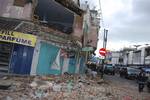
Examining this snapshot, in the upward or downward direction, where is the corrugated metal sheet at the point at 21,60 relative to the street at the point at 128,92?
upward

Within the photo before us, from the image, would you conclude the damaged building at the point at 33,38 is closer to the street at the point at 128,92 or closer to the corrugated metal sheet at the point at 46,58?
the corrugated metal sheet at the point at 46,58

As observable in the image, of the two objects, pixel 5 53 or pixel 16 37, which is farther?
pixel 5 53

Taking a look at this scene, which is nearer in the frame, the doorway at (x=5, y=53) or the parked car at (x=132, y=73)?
the doorway at (x=5, y=53)

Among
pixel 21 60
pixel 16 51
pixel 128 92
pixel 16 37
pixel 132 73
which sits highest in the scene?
pixel 16 37

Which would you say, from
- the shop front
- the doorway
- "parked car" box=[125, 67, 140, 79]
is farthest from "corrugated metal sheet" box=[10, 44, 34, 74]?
"parked car" box=[125, 67, 140, 79]

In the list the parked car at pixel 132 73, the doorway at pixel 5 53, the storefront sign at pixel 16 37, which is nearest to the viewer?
the storefront sign at pixel 16 37

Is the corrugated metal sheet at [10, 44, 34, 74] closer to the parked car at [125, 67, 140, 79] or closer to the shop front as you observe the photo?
the shop front

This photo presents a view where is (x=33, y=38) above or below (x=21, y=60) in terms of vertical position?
above

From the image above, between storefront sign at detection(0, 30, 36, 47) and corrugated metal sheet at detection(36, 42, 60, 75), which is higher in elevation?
storefront sign at detection(0, 30, 36, 47)

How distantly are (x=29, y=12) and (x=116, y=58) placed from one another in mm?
64889

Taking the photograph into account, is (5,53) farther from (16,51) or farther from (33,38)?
(33,38)

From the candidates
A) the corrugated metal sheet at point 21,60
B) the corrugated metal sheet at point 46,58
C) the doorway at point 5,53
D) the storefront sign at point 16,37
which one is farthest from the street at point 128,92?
the doorway at point 5,53

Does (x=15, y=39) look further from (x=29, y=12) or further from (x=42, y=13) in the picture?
(x=42, y=13)

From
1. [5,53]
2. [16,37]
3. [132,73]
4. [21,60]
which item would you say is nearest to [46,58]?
[21,60]
